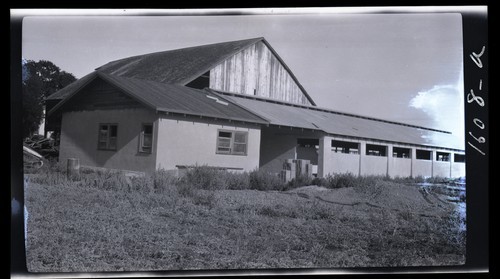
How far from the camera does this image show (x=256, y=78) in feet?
16.4

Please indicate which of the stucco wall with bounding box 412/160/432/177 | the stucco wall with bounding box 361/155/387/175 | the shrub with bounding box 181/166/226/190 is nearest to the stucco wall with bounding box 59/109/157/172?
the shrub with bounding box 181/166/226/190

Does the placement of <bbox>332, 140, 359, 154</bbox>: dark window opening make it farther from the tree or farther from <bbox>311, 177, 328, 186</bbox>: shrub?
the tree

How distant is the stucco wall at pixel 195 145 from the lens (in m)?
4.62

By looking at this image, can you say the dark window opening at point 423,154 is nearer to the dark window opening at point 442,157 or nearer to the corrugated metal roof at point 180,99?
the dark window opening at point 442,157

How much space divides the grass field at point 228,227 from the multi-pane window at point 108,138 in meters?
0.32

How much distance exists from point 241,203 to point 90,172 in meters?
1.57

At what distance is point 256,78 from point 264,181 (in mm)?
1118

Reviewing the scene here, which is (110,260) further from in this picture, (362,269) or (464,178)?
(464,178)

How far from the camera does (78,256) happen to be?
438 cm

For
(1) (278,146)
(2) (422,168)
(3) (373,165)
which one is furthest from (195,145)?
(2) (422,168)

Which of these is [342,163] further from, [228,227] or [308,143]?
[228,227]

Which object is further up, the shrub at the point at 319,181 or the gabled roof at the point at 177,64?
the gabled roof at the point at 177,64

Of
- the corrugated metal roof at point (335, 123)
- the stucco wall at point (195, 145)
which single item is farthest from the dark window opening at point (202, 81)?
the stucco wall at point (195, 145)

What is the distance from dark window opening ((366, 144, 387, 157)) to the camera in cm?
514
